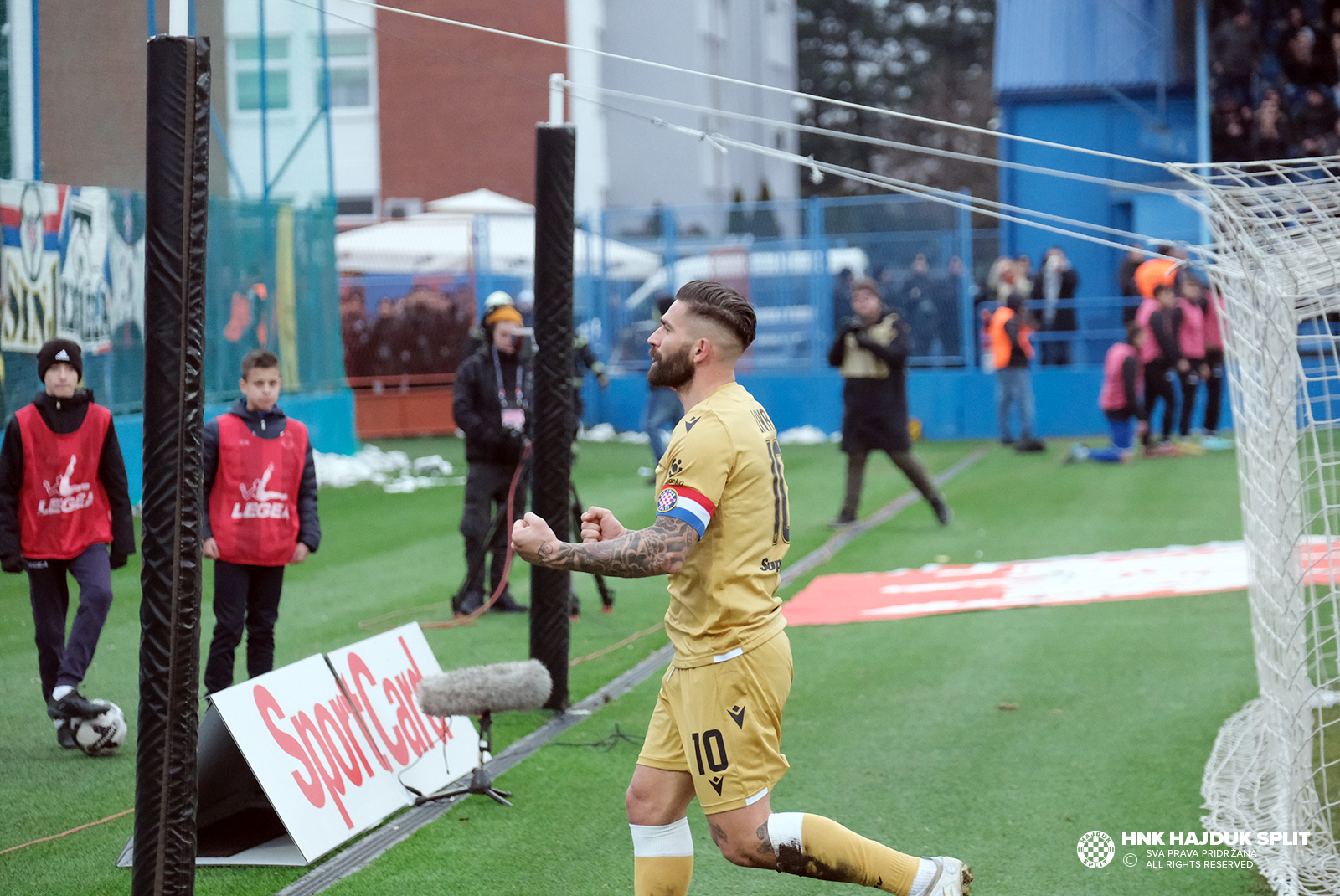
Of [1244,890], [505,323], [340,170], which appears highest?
[340,170]

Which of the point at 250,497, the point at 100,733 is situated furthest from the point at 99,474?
the point at 100,733

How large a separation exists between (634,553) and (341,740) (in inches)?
97.6

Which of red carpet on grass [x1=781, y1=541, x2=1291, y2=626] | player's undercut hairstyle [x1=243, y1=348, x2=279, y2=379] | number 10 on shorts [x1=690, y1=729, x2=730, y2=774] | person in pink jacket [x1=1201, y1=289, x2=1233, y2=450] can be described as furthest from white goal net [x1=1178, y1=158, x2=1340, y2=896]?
person in pink jacket [x1=1201, y1=289, x2=1233, y2=450]

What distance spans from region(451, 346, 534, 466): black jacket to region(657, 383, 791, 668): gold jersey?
559cm

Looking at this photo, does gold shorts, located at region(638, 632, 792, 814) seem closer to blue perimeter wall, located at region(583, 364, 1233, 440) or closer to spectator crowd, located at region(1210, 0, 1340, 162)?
blue perimeter wall, located at region(583, 364, 1233, 440)

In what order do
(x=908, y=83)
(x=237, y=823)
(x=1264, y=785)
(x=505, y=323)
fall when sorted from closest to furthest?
(x=237, y=823) < (x=1264, y=785) < (x=505, y=323) < (x=908, y=83)

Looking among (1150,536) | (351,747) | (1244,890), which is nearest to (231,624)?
(351,747)

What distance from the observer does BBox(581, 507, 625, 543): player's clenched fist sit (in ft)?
12.6

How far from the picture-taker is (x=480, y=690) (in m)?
5.51

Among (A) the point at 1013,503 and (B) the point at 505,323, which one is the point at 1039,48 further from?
(B) the point at 505,323

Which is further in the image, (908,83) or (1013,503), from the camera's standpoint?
(908,83)

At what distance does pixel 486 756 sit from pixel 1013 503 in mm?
9555

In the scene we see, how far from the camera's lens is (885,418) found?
1257 centimetres

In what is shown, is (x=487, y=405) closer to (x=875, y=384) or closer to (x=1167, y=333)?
(x=875, y=384)
